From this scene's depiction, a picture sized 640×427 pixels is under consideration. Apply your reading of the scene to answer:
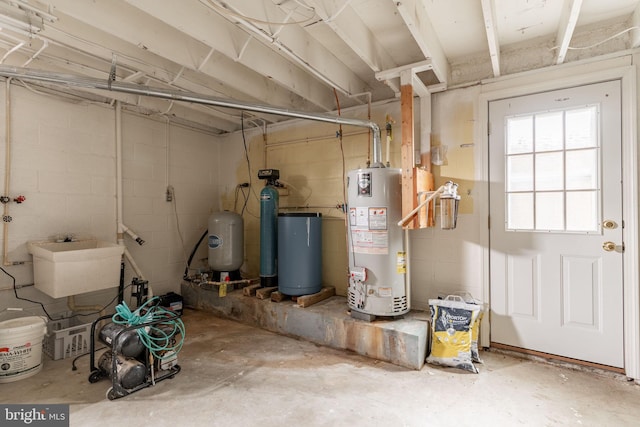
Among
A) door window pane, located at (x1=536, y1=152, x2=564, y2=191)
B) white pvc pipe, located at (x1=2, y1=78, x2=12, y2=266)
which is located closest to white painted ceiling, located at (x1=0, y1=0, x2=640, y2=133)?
white pvc pipe, located at (x1=2, y1=78, x2=12, y2=266)

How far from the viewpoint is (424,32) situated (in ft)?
6.99

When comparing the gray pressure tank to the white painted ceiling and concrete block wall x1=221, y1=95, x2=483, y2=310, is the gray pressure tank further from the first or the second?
the white painted ceiling

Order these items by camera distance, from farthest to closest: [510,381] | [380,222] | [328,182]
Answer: [328,182] < [380,222] < [510,381]

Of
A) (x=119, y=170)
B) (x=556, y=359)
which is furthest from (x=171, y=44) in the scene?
(x=556, y=359)

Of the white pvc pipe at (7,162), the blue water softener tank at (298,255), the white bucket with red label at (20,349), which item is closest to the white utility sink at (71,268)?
the white pvc pipe at (7,162)

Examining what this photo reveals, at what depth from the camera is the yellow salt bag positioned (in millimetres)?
2367

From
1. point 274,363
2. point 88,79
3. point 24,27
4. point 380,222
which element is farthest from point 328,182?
point 24,27

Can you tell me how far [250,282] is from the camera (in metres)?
3.70

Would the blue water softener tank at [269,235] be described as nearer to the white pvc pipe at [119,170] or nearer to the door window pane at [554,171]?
the white pvc pipe at [119,170]

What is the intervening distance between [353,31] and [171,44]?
1.37 metres

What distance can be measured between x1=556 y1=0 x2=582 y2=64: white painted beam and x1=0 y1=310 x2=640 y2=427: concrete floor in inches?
93.7

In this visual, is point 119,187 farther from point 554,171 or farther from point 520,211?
point 554,171

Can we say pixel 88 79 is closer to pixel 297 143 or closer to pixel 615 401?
pixel 297 143

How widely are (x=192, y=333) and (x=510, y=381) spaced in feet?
9.17
